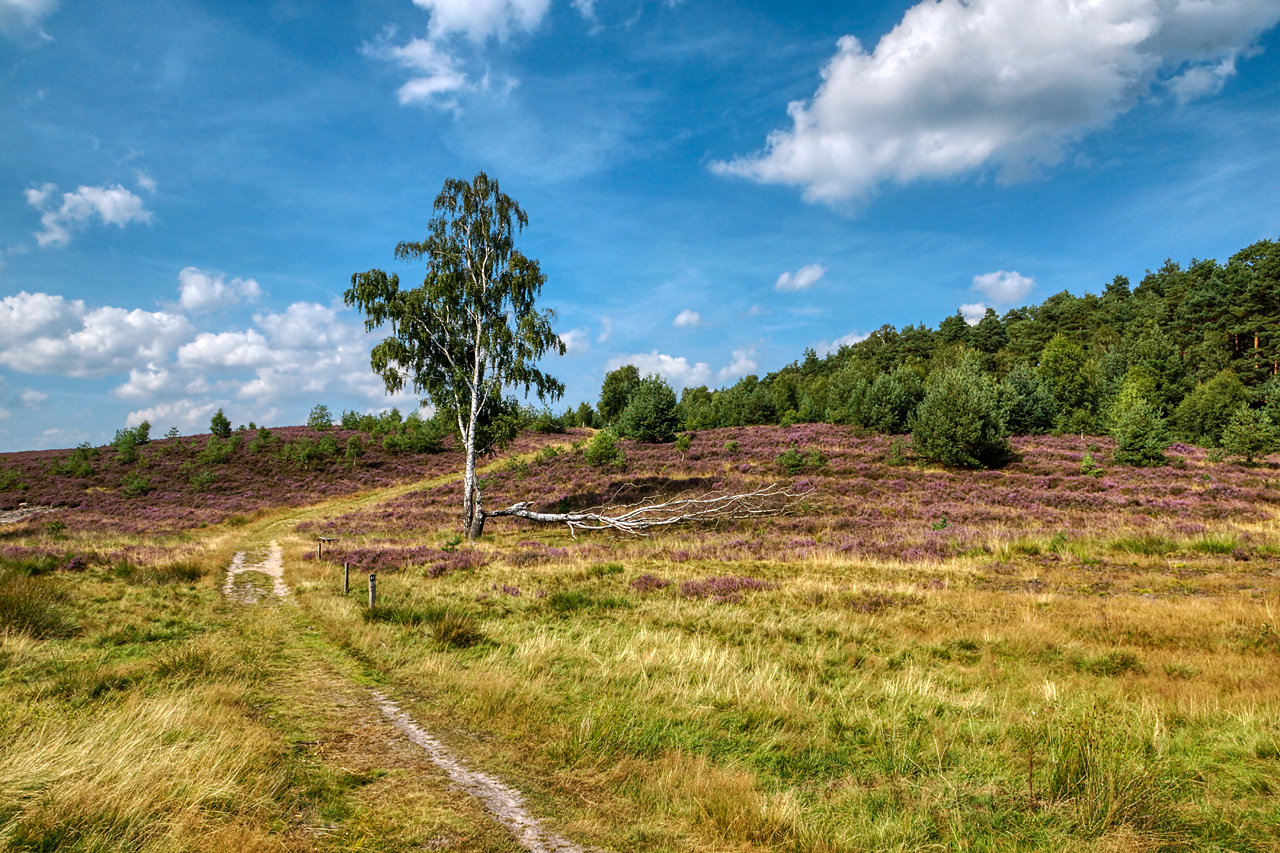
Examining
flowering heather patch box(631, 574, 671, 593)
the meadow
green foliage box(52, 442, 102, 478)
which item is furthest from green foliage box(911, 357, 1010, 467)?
green foliage box(52, 442, 102, 478)

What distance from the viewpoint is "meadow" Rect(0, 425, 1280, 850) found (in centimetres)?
469

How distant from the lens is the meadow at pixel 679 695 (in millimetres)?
4691

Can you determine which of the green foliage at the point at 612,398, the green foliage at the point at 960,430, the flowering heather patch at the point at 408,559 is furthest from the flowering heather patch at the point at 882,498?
the green foliage at the point at 612,398

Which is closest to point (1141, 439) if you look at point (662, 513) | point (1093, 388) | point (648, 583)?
point (662, 513)

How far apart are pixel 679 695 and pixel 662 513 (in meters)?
21.7

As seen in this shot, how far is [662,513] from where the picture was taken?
29531mm

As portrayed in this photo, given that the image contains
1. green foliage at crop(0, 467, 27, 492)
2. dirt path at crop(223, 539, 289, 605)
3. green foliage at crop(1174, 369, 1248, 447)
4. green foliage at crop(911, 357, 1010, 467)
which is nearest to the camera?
dirt path at crop(223, 539, 289, 605)

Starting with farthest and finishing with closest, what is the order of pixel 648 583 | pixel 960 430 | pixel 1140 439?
pixel 1140 439
pixel 960 430
pixel 648 583

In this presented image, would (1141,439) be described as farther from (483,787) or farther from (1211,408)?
(483,787)

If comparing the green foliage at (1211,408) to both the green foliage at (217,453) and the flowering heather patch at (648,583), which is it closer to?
the flowering heather patch at (648,583)

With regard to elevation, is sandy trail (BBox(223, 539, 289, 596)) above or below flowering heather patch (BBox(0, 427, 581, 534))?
below

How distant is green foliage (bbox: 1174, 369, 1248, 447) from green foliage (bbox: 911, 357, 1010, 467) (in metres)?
30.1

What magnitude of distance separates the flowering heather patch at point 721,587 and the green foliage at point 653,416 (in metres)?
37.5

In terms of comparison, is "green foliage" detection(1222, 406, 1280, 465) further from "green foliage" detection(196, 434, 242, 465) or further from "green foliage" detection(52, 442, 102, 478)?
"green foliage" detection(52, 442, 102, 478)
